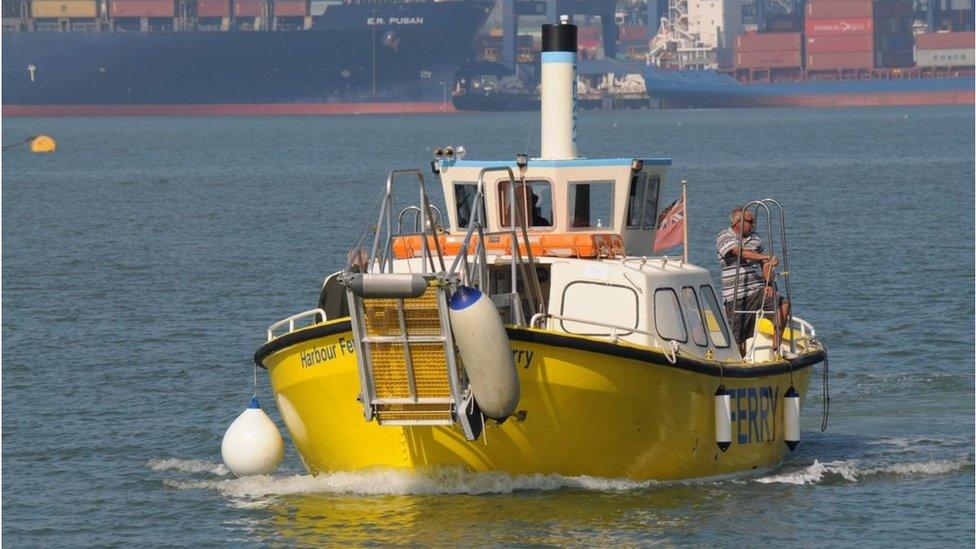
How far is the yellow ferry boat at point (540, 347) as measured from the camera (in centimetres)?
1680

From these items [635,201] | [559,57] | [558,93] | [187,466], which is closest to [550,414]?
[635,201]

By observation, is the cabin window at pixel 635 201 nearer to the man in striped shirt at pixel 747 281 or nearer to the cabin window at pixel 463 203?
the man in striped shirt at pixel 747 281

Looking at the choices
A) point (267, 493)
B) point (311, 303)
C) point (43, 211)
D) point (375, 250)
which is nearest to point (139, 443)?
point (267, 493)

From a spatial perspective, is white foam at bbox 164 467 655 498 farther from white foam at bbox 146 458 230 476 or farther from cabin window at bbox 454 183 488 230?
cabin window at bbox 454 183 488 230

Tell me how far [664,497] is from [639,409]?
1.40 metres

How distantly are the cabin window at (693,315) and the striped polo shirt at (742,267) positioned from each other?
168 centimetres

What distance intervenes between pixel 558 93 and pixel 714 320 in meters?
3.06

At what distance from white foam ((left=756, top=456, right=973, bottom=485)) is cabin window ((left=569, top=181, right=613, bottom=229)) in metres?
3.41

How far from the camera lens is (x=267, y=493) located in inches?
770

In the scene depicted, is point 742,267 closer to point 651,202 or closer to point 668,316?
point 651,202

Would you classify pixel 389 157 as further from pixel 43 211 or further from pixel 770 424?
pixel 770 424

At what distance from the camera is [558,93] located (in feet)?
67.6

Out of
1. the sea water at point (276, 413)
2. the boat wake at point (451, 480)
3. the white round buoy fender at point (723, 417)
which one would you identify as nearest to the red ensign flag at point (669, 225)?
the sea water at point (276, 413)

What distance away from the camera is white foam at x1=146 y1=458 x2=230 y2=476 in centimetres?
2142
